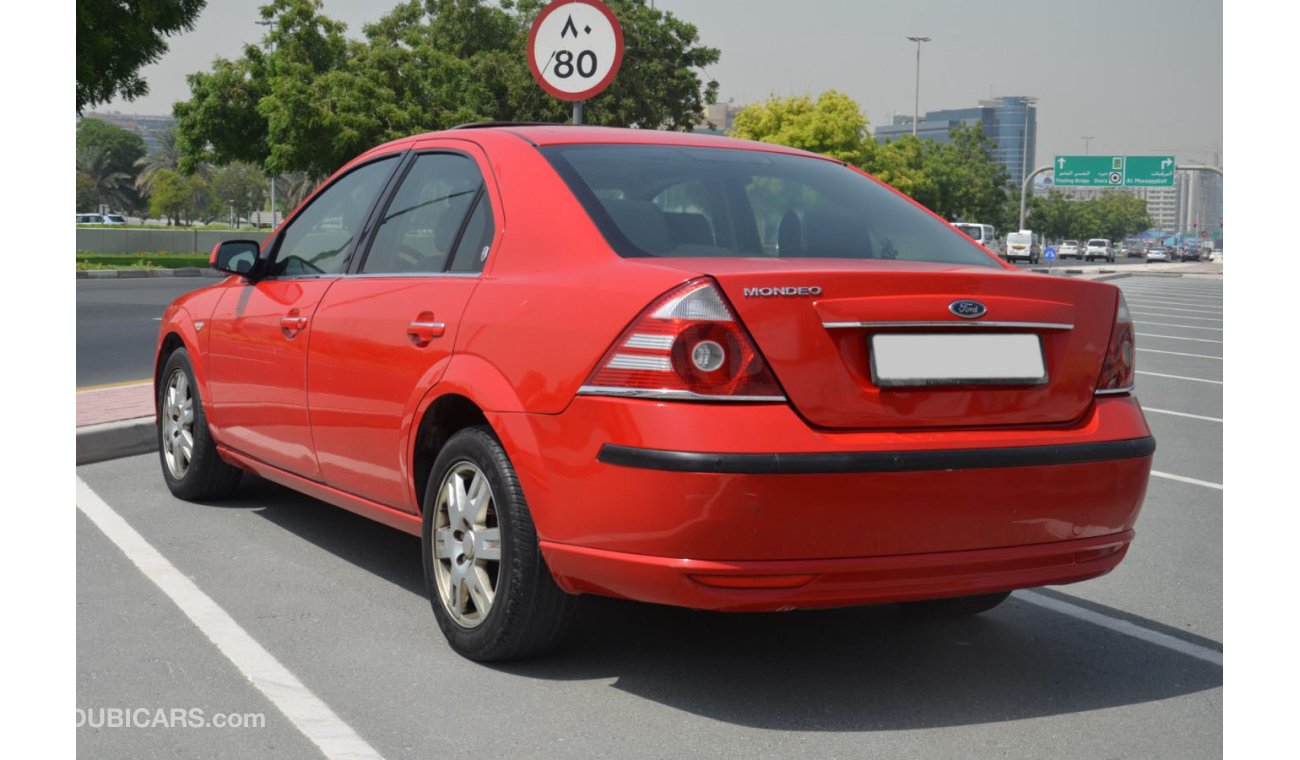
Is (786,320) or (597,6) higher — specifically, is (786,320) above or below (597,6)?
below

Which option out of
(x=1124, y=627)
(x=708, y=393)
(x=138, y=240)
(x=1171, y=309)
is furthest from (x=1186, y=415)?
(x=138, y=240)

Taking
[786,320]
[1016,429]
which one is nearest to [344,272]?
[786,320]

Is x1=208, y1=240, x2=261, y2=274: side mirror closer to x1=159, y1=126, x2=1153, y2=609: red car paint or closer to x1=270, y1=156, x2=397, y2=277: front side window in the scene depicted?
x1=270, y1=156, x2=397, y2=277: front side window

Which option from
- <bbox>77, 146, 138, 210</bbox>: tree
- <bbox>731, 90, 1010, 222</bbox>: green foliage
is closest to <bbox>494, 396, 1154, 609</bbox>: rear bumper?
<bbox>731, 90, 1010, 222</bbox>: green foliage

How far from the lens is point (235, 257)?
5.81 metres

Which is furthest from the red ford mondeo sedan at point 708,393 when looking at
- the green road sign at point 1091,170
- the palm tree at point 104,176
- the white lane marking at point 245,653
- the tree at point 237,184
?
the palm tree at point 104,176

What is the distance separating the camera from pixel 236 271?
5.75m

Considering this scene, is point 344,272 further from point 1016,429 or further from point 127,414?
point 127,414

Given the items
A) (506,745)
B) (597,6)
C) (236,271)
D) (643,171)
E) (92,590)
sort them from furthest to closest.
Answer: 1. (597,6)
2. (236,271)
3. (92,590)
4. (643,171)
5. (506,745)

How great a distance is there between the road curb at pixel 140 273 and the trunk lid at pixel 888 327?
2569 centimetres

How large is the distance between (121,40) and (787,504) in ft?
98.8

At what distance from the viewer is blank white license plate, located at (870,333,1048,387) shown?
3498 mm

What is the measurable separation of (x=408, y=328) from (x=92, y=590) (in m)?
1.48

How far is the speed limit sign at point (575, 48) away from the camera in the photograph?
30.9ft
